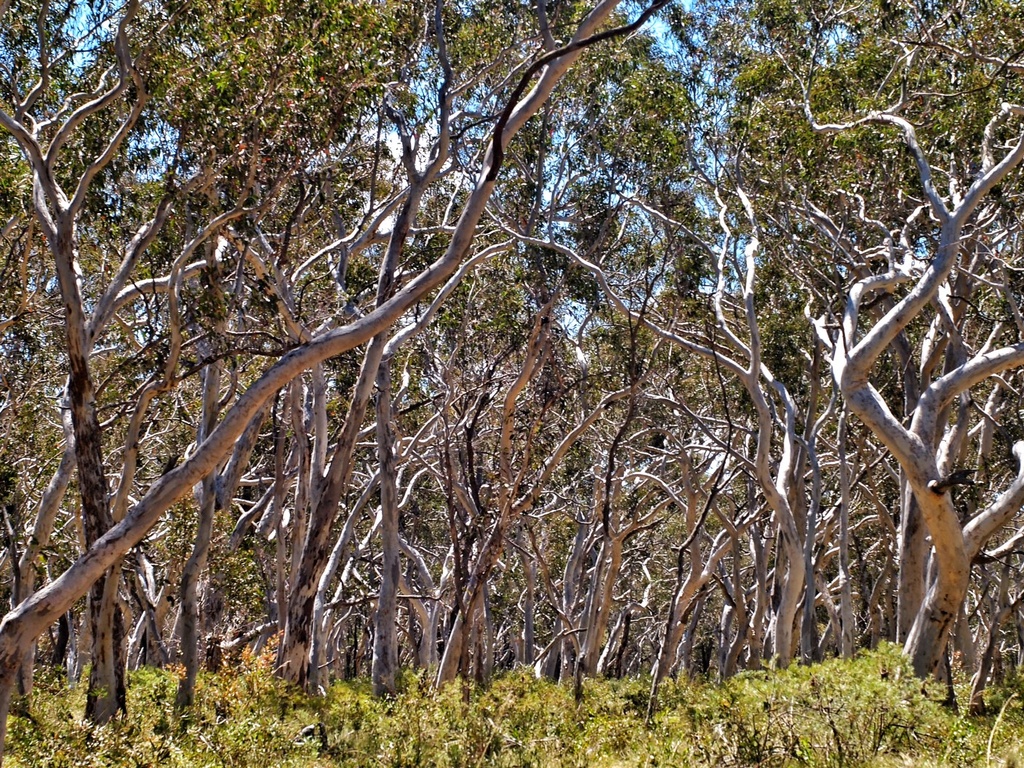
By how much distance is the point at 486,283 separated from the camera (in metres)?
17.4

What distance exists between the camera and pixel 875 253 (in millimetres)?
13102

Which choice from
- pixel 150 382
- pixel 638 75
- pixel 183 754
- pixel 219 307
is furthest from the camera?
pixel 638 75

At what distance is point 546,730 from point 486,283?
8405mm

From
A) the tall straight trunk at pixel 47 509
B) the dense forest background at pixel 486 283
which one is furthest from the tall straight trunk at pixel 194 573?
the tall straight trunk at pixel 47 509

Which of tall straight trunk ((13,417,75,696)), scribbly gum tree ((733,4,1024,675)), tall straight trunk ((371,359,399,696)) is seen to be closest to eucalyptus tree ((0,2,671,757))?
tall straight trunk ((13,417,75,696))

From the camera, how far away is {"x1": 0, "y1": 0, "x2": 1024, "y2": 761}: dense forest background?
9.68 m

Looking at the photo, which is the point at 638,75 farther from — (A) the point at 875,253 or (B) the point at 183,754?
(B) the point at 183,754

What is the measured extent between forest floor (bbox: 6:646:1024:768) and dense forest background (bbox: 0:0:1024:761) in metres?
0.64

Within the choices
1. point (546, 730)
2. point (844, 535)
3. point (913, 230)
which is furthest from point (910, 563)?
point (913, 230)

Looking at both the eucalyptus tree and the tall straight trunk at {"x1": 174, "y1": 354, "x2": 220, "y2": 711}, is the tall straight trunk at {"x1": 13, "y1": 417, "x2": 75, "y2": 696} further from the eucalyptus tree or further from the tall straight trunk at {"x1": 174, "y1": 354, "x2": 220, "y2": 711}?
the eucalyptus tree

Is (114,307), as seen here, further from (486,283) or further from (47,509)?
(486,283)

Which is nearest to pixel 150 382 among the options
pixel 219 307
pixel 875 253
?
pixel 219 307

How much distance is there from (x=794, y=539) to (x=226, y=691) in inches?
→ 252

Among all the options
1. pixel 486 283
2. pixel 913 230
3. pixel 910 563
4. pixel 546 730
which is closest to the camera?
pixel 546 730
